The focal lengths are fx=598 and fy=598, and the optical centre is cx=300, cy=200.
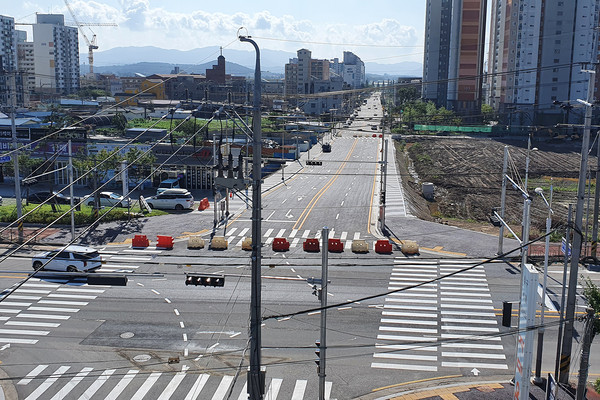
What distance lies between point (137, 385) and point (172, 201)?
94.1 feet

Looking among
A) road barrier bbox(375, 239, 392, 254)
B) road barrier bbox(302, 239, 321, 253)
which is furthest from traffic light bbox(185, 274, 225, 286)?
road barrier bbox(375, 239, 392, 254)

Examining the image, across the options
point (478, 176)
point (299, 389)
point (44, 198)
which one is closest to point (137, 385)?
point (299, 389)

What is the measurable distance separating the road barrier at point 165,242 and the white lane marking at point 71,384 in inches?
625

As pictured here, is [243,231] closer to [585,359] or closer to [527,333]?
[585,359]

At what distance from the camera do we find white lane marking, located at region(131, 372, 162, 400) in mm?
18016

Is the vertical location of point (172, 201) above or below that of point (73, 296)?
above

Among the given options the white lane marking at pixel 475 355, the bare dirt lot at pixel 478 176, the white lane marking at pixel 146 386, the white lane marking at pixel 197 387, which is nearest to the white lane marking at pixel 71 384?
the white lane marking at pixel 146 386

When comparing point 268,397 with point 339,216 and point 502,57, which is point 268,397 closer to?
point 339,216

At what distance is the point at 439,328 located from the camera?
918 inches

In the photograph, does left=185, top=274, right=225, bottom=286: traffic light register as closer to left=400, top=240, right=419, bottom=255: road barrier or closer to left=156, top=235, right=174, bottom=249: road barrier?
left=156, top=235, right=174, bottom=249: road barrier

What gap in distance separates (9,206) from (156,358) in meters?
30.8

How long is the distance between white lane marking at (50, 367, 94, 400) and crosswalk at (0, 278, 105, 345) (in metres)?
3.51

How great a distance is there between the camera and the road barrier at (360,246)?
34.4 m

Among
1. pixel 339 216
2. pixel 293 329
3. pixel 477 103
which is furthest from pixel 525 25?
pixel 293 329
